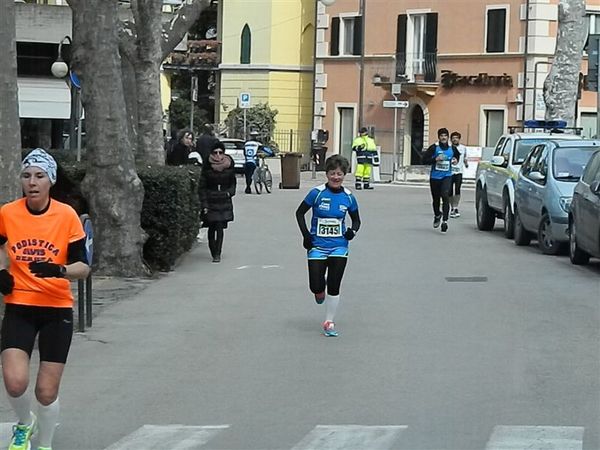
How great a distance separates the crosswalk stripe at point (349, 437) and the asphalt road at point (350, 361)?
19 mm

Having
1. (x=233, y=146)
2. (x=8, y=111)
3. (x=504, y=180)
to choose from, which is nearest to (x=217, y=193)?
(x=504, y=180)

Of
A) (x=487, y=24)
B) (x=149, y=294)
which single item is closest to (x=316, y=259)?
(x=149, y=294)

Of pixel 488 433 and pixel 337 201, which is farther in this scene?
pixel 337 201

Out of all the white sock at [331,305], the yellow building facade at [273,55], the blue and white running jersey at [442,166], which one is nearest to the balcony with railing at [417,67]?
the yellow building facade at [273,55]

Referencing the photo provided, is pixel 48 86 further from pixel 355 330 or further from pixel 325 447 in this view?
pixel 325 447

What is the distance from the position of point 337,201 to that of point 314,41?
46866 millimetres

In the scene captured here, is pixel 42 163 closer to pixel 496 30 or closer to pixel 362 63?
pixel 496 30

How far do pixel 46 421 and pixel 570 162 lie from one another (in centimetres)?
1472

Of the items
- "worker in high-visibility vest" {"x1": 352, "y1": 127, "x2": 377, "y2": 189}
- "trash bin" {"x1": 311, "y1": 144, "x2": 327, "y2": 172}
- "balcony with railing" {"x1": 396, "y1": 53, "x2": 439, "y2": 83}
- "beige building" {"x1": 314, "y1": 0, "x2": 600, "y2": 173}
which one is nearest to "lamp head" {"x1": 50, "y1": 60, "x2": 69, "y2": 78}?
"worker in high-visibility vest" {"x1": 352, "y1": 127, "x2": 377, "y2": 189}

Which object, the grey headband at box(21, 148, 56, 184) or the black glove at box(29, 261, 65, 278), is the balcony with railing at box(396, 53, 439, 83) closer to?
the grey headband at box(21, 148, 56, 184)

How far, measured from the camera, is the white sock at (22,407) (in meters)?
7.50

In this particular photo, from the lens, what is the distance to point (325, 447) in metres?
8.04

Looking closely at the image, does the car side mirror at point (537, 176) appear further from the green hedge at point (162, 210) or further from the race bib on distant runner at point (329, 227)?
the race bib on distant runner at point (329, 227)

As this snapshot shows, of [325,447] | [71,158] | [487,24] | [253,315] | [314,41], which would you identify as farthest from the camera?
[314,41]
